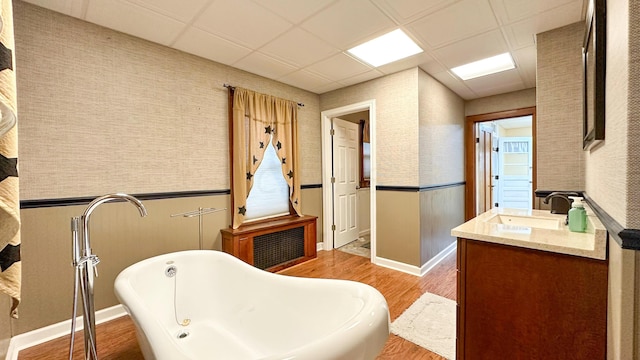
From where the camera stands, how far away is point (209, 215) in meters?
2.78

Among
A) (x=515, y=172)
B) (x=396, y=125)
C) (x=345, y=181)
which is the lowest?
(x=345, y=181)

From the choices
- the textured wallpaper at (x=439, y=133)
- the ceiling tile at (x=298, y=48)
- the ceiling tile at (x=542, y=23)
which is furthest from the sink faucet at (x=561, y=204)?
the ceiling tile at (x=298, y=48)

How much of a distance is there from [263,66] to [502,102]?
3.64 metres

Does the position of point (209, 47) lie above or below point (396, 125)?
above

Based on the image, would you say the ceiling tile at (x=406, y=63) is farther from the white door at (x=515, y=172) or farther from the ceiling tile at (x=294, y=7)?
the white door at (x=515, y=172)

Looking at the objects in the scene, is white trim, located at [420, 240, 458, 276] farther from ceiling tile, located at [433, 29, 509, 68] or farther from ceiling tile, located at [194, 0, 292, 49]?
ceiling tile, located at [194, 0, 292, 49]

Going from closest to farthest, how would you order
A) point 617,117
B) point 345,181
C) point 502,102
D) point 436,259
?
1. point 617,117
2. point 436,259
3. point 502,102
4. point 345,181

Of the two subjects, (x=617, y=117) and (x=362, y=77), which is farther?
(x=362, y=77)

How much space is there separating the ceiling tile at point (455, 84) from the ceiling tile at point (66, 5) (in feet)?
11.3

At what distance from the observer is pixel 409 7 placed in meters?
1.91

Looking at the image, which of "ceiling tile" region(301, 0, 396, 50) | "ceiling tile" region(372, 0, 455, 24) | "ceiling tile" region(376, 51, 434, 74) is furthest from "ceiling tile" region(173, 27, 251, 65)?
"ceiling tile" region(376, 51, 434, 74)

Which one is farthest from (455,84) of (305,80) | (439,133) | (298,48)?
(298,48)

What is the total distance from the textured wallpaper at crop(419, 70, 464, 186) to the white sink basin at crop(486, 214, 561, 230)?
1.19 m

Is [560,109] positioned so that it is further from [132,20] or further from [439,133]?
[132,20]
